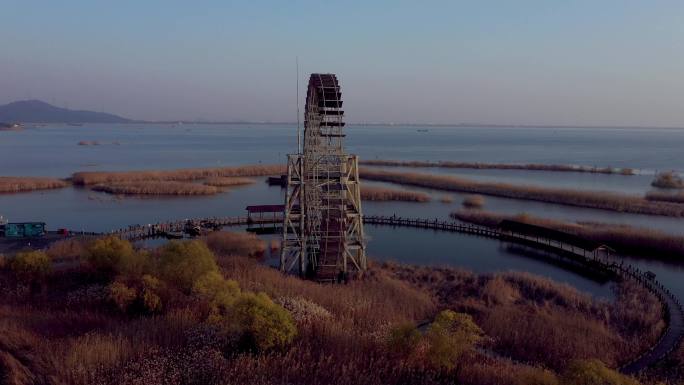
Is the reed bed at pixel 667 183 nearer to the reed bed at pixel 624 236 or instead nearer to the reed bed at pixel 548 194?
the reed bed at pixel 548 194

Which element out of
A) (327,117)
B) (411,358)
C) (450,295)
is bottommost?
(450,295)

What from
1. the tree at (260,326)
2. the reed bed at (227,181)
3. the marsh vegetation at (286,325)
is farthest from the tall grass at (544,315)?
the reed bed at (227,181)

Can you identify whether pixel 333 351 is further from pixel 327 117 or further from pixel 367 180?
pixel 367 180

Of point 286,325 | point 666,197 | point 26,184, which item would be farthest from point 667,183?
point 26,184

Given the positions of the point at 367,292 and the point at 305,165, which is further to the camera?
the point at 305,165

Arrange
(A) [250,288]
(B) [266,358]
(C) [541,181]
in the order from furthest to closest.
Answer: (C) [541,181] < (A) [250,288] < (B) [266,358]

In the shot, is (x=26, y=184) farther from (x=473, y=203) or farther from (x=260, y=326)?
(x=260, y=326)

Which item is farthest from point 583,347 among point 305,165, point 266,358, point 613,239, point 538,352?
point 613,239
